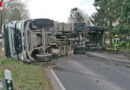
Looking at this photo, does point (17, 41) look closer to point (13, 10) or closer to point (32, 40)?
point (32, 40)

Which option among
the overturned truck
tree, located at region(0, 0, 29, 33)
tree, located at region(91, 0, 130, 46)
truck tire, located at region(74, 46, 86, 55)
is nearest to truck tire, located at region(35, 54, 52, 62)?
the overturned truck

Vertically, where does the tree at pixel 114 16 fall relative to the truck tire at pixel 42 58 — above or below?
above

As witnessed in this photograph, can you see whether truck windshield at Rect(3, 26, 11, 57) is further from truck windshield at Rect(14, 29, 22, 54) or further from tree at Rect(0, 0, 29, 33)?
tree at Rect(0, 0, 29, 33)

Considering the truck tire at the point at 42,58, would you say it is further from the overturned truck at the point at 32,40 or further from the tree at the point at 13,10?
the tree at the point at 13,10

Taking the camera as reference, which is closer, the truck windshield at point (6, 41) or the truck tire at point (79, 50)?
the truck windshield at point (6, 41)

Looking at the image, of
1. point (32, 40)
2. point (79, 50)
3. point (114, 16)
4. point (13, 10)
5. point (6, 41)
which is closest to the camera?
point (32, 40)

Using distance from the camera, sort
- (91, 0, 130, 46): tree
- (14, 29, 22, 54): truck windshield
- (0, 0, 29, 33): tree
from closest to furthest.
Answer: (14, 29, 22, 54): truck windshield < (91, 0, 130, 46): tree < (0, 0, 29, 33): tree

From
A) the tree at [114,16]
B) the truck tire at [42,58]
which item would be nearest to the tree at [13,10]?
the tree at [114,16]

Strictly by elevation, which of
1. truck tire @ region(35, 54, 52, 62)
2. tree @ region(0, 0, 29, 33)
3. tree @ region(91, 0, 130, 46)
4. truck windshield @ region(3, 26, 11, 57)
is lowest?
truck tire @ region(35, 54, 52, 62)

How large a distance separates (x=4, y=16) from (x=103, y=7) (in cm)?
2326

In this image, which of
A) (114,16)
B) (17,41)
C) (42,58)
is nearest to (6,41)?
(17,41)

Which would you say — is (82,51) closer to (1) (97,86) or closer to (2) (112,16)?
(1) (97,86)

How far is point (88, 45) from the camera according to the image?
46.8 feet

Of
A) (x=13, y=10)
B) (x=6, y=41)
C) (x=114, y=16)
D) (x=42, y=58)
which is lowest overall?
(x=42, y=58)
